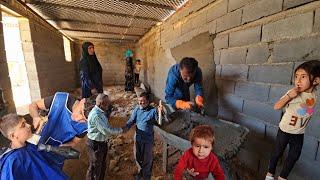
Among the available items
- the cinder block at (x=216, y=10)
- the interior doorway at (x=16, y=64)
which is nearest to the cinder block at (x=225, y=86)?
the cinder block at (x=216, y=10)

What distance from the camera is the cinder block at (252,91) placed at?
212 cm

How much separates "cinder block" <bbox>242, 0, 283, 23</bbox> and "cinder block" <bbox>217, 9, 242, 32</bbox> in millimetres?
103

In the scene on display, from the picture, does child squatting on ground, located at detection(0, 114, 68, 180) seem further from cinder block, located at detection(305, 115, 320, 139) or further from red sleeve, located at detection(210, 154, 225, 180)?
cinder block, located at detection(305, 115, 320, 139)

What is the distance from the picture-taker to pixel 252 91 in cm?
229

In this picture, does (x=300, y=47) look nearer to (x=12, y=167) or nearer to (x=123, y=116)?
(x=12, y=167)

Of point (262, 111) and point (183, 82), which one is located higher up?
point (183, 82)

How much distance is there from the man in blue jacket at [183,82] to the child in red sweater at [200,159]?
931 millimetres

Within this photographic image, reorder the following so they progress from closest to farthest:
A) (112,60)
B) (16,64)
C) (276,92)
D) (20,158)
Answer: (20,158) < (276,92) < (16,64) < (112,60)

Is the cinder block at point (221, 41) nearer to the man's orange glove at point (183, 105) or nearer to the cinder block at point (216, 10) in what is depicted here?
the cinder block at point (216, 10)

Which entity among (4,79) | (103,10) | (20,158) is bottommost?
(20,158)

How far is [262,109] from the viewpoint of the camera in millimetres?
2176

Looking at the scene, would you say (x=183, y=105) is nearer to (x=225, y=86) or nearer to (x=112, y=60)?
(x=225, y=86)

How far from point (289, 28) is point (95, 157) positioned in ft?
7.75

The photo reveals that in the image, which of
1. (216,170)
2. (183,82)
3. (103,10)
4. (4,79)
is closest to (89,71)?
(103,10)
